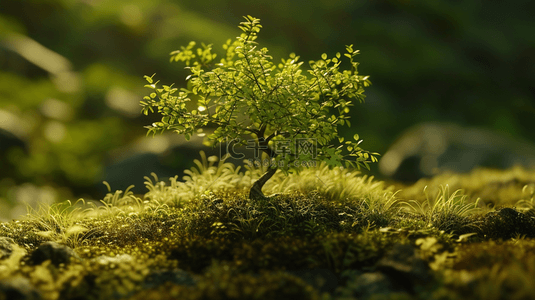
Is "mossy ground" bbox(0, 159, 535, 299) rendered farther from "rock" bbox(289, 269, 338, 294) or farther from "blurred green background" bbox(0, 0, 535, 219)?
"blurred green background" bbox(0, 0, 535, 219)

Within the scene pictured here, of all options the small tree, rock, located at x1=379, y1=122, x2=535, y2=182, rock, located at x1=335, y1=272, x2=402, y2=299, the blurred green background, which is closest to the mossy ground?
rock, located at x1=335, y1=272, x2=402, y2=299

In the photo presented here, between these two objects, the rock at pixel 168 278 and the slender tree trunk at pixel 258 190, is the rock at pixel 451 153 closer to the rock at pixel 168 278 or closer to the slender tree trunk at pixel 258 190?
the slender tree trunk at pixel 258 190

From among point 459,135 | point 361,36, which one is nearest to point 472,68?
point 361,36

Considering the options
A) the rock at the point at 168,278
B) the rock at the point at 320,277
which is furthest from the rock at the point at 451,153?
the rock at the point at 168,278

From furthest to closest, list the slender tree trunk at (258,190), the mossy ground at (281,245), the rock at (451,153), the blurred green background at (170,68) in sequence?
the blurred green background at (170,68)
the rock at (451,153)
the slender tree trunk at (258,190)
the mossy ground at (281,245)

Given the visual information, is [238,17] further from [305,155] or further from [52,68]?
[305,155]

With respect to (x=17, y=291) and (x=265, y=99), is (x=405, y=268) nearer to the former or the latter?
(x=265, y=99)

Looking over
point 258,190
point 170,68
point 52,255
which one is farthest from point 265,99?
point 170,68

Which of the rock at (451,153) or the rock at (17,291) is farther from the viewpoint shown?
the rock at (451,153)
